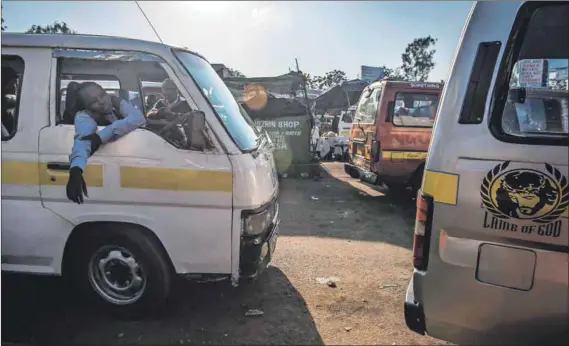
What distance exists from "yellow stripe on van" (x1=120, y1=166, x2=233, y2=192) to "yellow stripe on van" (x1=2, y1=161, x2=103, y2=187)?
270 millimetres

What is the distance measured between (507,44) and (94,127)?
9.05 feet

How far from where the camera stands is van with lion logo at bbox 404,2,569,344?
6.54 feet

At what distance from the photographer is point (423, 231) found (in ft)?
7.67

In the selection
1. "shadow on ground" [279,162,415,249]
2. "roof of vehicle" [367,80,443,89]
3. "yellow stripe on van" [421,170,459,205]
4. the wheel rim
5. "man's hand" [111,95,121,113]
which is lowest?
"shadow on ground" [279,162,415,249]

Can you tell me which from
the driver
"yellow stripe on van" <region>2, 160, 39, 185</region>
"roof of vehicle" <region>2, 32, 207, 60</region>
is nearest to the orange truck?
the driver

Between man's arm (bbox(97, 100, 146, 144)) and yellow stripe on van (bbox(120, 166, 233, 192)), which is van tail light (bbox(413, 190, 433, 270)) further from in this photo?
man's arm (bbox(97, 100, 146, 144))

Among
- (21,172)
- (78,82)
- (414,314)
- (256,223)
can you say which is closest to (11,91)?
(78,82)

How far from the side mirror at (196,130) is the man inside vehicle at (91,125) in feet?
1.37

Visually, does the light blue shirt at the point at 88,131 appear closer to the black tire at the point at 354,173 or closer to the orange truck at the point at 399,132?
the orange truck at the point at 399,132

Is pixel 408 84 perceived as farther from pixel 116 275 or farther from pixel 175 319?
pixel 116 275

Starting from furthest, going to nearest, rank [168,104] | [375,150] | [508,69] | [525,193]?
1. [375,150]
2. [168,104]
3. [508,69]
4. [525,193]

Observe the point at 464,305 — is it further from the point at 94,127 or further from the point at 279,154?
the point at 279,154

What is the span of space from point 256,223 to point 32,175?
1.74 meters

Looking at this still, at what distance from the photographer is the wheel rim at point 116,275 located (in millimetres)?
3166
